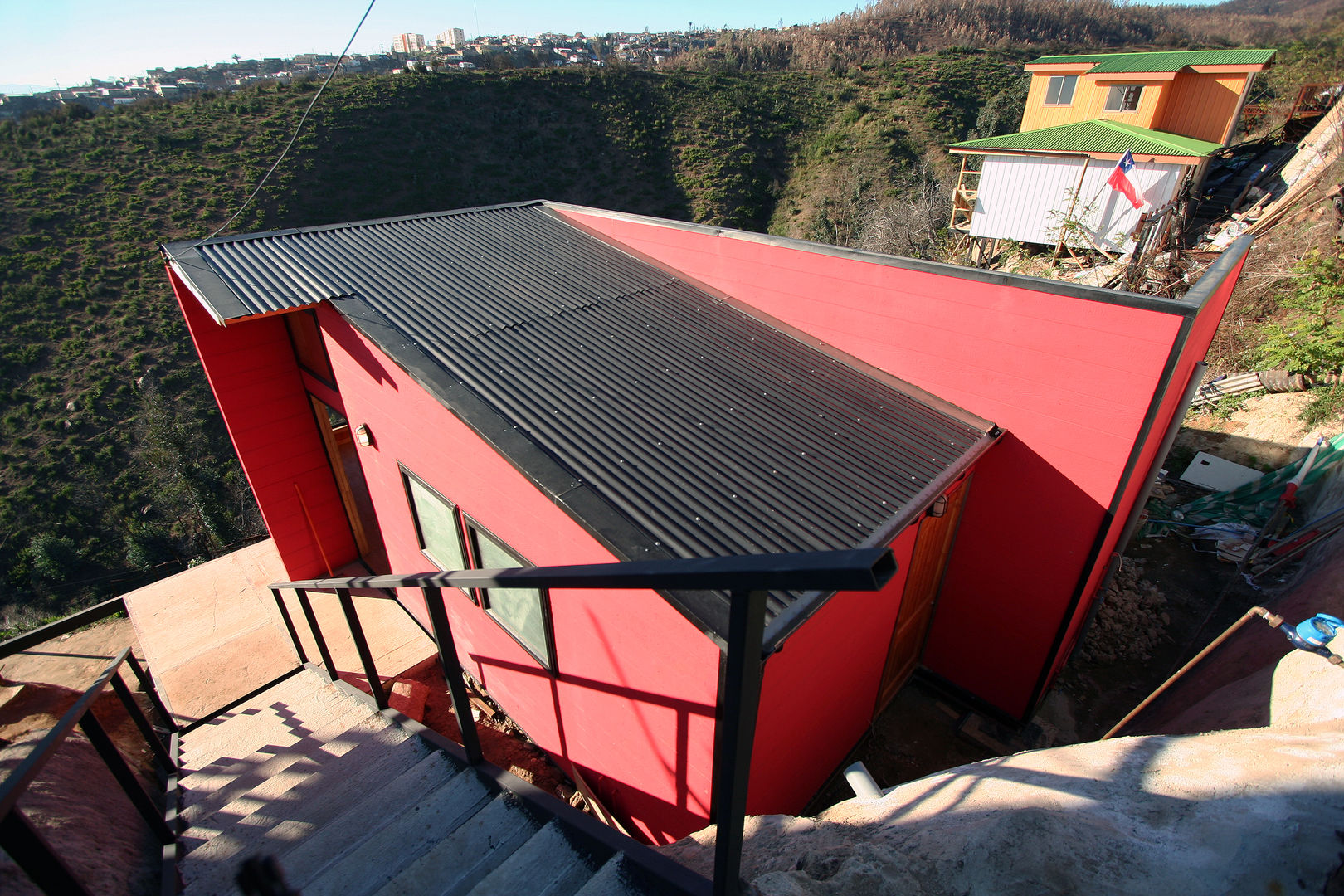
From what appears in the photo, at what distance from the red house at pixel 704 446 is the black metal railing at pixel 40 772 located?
211 centimetres

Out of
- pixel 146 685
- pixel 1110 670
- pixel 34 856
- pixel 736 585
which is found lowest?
pixel 1110 670

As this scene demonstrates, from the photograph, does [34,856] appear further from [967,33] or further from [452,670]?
[967,33]

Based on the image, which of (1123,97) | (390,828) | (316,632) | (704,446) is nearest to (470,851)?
(390,828)

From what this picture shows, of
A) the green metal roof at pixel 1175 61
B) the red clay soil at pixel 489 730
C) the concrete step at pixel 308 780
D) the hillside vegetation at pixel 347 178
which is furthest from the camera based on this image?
the hillside vegetation at pixel 347 178

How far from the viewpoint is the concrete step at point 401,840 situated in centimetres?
225

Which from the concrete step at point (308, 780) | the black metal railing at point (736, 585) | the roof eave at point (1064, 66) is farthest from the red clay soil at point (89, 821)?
the roof eave at point (1064, 66)

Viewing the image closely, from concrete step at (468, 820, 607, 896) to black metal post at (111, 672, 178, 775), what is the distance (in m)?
2.38

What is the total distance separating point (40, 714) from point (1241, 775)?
291 inches

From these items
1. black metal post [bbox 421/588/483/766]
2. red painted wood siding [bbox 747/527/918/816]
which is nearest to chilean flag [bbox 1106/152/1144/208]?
red painted wood siding [bbox 747/527/918/816]

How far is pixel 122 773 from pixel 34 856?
1.14m

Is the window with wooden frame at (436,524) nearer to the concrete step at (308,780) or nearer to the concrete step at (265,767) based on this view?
the concrete step at (265,767)

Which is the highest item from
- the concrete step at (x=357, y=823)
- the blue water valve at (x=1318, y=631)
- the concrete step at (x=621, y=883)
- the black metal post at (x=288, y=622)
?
the concrete step at (x=621, y=883)

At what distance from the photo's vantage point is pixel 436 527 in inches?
215

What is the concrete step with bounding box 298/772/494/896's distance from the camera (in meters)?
2.25
